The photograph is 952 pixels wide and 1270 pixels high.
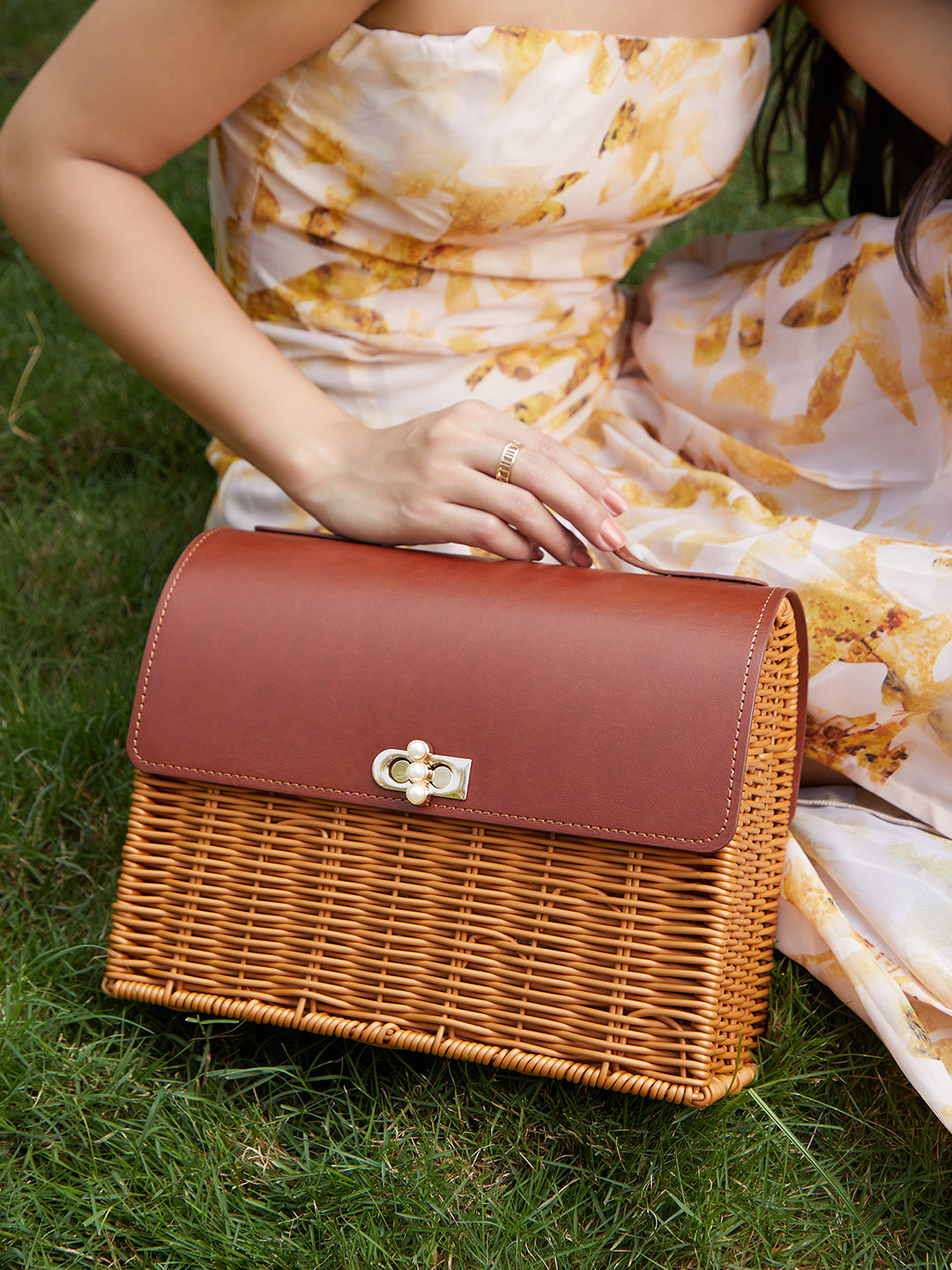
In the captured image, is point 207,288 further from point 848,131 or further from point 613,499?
point 848,131

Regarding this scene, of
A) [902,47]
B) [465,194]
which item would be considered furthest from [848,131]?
[465,194]

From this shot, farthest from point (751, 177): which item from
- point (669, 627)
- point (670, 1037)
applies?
point (670, 1037)

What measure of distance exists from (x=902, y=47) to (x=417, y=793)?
1.03 meters

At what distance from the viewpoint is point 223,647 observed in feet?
3.47

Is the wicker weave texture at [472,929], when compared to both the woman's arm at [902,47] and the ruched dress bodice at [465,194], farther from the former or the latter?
the woman's arm at [902,47]

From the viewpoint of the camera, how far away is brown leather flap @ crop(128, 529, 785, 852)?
0.94 meters

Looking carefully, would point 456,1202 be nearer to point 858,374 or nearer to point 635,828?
point 635,828

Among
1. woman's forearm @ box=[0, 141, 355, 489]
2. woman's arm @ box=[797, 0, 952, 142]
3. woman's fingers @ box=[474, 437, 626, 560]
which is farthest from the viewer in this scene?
woman's arm @ box=[797, 0, 952, 142]

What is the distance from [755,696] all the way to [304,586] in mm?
422

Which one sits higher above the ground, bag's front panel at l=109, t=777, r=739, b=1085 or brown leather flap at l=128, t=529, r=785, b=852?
brown leather flap at l=128, t=529, r=785, b=852

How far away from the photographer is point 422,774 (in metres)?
0.97

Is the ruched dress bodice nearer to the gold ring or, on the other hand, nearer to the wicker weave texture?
the gold ring

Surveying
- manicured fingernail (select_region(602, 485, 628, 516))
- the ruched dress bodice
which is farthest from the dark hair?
manicured fingernail (select_region(602, 485, 628, 516))

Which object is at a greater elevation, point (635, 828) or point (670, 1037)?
point (635, 828)
